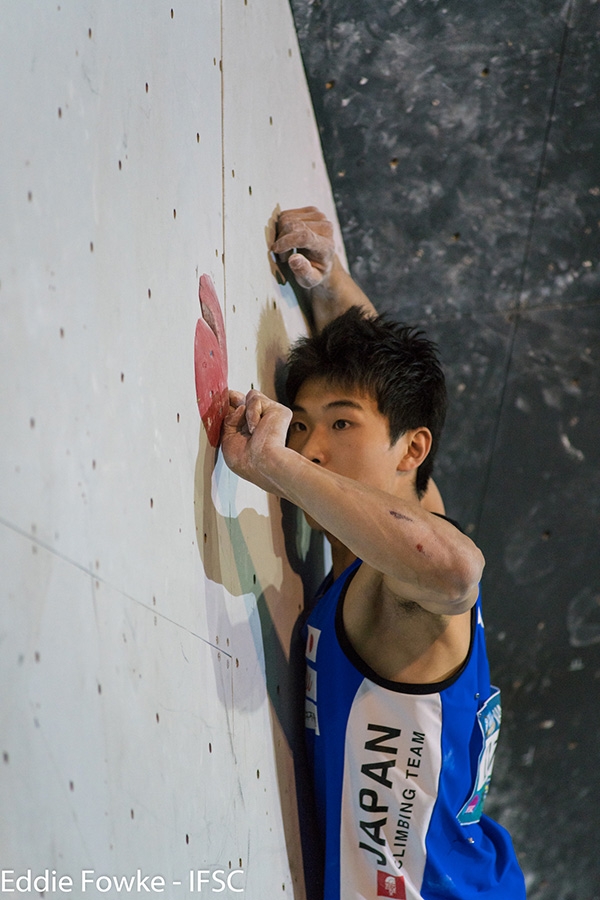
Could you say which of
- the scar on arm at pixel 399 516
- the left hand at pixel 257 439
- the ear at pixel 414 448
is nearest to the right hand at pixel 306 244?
the ear at pixel 414 448

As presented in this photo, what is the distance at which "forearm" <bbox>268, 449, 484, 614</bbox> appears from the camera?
3.57ft

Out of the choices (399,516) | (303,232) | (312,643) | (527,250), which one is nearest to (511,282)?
(527,250)

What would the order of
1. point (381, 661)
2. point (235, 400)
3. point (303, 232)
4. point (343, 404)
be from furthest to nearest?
point (303, 232) → point (343, 404) → point (381, 661) → point (235, 400)

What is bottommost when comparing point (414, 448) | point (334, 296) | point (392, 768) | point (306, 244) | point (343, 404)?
point (392, 768)

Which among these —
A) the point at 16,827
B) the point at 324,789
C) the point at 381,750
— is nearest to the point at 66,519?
the point at 16,827

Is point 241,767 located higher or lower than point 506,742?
higher

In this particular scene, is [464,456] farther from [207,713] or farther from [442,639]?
[207,713]

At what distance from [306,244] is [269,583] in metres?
0.62

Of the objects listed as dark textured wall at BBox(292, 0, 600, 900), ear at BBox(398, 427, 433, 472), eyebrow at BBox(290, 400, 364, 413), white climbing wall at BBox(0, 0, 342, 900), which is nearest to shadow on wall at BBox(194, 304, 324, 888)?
white climbing wall at BBox(0, 0, 342, 900)

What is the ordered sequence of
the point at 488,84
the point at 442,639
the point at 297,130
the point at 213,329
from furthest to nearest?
the point at 488,84 < the point at 297,130 < the point at 442,639 < the point at 213,329

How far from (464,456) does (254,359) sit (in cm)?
112

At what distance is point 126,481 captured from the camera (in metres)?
0.84

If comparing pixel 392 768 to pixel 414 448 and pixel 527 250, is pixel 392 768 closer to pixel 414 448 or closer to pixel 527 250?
pixel 414 448

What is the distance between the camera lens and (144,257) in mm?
912
